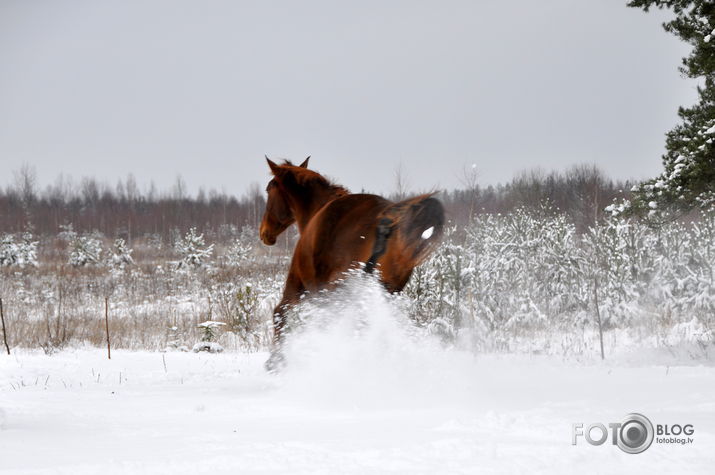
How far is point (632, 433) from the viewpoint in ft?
8.68

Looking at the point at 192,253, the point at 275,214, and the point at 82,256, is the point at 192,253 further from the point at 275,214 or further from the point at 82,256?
the point at 275,214

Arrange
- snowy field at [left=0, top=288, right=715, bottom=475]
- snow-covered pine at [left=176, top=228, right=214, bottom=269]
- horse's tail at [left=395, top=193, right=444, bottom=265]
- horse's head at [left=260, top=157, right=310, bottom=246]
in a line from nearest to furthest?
snowy field at [left=0, top=288, right=715, bottom=475] < horse's tail at [left=395, top=193, right=444, bottom=265] < horse's head at [left=260, top=157, right=310, bottom=246] < snow-covered pine at [left=176, top=228, right=214, bottom=269]

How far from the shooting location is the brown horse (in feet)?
16.0

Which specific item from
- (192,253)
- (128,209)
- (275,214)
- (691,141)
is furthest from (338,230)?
(128,209)

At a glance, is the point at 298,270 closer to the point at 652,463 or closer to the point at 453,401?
the point at 453,401

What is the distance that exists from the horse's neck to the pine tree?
4.12 metres

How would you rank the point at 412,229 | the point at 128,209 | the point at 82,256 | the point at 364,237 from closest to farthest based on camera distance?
the point at 412,229 < the point at 364,237 < the point at 82,256 < the point at 128,209

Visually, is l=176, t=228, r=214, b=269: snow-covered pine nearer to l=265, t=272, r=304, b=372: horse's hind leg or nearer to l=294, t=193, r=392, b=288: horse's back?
l=265, t=272, r=304, b=372: horse's hind leg

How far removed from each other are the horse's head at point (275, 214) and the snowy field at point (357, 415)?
1.54m

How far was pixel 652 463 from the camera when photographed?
227 centimetres

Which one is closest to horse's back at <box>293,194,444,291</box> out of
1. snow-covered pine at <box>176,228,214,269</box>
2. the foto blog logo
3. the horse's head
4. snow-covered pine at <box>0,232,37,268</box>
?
the horse's head

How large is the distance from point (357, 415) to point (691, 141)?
18.6 ft

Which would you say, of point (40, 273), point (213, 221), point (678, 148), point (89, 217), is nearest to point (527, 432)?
point (678, 148)

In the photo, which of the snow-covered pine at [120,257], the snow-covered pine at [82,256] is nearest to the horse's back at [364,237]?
the snow-covered pine at [120,257]
